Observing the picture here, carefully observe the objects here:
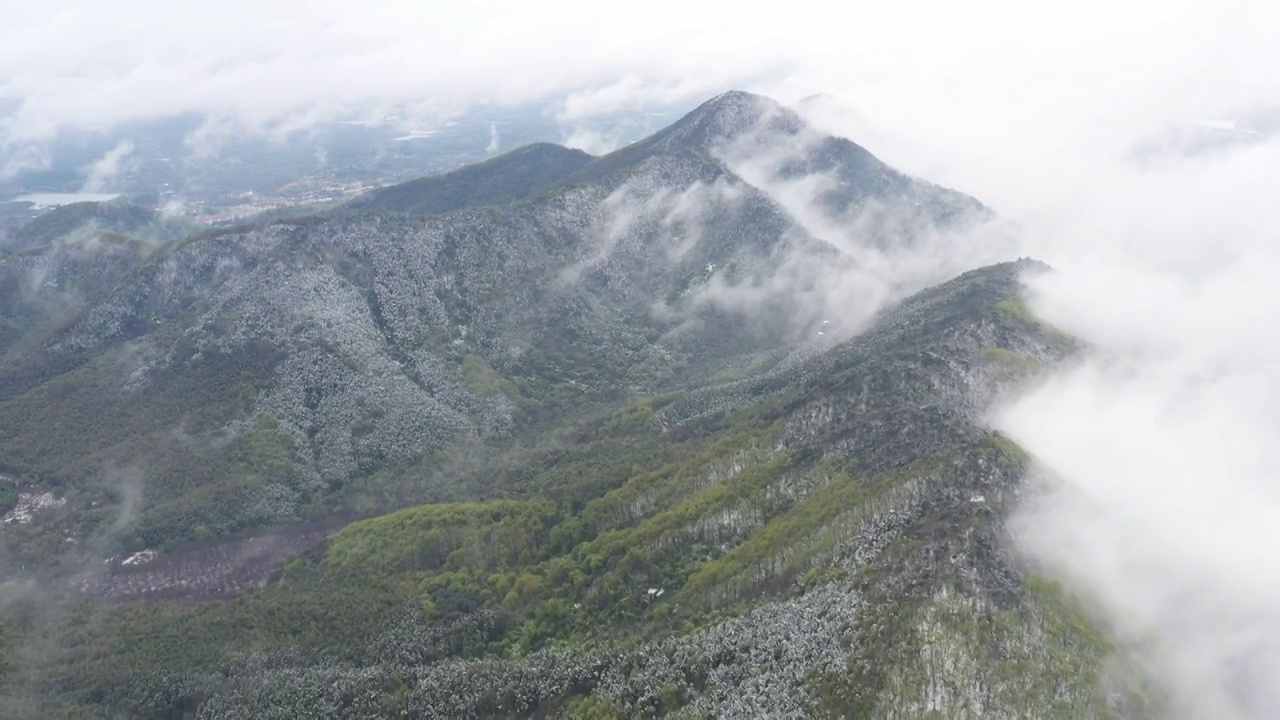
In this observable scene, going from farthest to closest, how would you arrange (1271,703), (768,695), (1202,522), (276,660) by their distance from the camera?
→ (1202,522), (276,660), (1271,703), (768,695)

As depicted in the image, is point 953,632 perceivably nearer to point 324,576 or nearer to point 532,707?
point 532,707

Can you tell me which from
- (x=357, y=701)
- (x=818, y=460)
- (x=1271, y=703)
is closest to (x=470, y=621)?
(x=357, y=701)

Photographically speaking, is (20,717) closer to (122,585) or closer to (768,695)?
(122,585)

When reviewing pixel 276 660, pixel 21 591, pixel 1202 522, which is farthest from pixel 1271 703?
pixel 21 591

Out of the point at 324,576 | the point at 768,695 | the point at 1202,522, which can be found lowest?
the point at 1202,522

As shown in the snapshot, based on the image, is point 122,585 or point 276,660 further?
point 122,585

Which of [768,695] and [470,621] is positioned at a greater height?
[768,695]

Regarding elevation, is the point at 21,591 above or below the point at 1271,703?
above

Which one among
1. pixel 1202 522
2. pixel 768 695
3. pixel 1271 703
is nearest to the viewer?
pixel 768 695

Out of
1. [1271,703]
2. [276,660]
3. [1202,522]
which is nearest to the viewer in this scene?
[1271,703]
